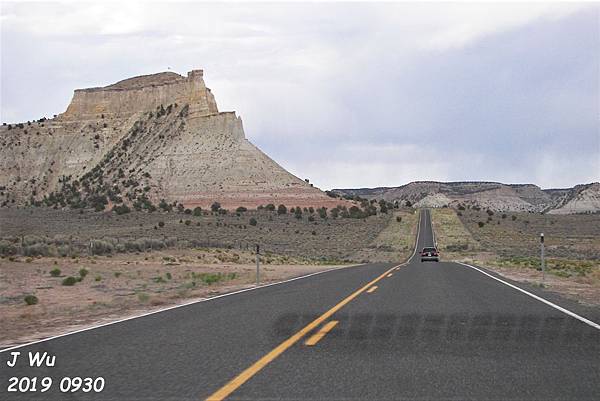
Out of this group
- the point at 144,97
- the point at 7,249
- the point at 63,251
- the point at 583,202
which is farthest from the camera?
the point at 583,202

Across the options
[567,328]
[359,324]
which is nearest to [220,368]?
[359,324]

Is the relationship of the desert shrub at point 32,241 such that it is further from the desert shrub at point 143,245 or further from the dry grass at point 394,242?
the dry grass at point 394,242

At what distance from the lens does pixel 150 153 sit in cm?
10738

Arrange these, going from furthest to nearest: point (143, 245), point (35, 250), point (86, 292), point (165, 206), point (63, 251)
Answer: point (165, 206), point (143, 245), point (63, 251), point (35, 250), point (86, 292)

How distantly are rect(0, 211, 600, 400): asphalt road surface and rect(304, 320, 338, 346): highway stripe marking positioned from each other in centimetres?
2

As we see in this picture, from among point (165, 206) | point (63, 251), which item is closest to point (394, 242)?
point (165, 206)

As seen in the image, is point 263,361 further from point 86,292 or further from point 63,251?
point 63,251

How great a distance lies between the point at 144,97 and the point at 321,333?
112 meters

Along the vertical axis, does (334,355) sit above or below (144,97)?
below

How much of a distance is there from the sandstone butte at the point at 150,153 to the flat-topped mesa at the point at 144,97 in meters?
0.17

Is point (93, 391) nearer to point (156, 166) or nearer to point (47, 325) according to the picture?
point (47, 325)

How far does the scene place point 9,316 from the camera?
16.4 meters

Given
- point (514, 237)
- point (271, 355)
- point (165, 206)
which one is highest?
point (165, 206)

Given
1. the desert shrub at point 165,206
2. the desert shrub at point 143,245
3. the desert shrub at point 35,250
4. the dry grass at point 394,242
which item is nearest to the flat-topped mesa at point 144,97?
the desert shrub at point 165,206
